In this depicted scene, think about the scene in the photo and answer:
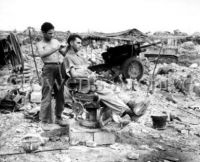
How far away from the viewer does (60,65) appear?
533 centimetres

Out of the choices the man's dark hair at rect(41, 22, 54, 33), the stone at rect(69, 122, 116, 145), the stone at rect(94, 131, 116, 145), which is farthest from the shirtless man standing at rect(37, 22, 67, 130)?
the stone at rect(94, 131, 116, 145)

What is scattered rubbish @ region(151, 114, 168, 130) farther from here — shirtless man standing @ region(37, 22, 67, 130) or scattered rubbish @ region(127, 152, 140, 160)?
shirtless man standing @ region(37, 22, 67, 130)

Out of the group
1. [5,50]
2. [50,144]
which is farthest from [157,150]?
[5,50]

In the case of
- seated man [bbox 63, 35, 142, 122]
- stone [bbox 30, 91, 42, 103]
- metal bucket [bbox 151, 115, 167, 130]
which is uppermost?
seated man [bbox 63, 35, 142, 122]

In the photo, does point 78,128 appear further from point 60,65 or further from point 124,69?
point 124,69

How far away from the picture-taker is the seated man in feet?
15.6

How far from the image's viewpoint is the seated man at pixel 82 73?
4.76 metres

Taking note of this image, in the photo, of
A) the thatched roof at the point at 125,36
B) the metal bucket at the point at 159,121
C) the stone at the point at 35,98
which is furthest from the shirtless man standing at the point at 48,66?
the thatched roof at the point at 125,36

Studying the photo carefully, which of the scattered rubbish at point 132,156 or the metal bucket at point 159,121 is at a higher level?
the metal bucket at point 159,121

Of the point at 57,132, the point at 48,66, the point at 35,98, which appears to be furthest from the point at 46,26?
the point at 35,98

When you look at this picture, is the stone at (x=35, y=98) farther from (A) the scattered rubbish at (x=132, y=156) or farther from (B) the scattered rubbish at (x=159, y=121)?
(A) the scattered rubbish at (x=132, y=156)

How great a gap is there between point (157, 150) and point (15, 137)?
9.25 feet

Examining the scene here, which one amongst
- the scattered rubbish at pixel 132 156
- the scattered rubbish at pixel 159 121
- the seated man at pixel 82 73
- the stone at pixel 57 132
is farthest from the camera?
the scattered rubbish at pixel 159 121

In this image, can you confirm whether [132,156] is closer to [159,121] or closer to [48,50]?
[159,121]
